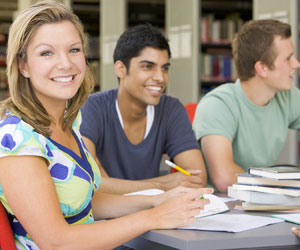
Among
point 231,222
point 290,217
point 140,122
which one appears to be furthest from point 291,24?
point 231,222

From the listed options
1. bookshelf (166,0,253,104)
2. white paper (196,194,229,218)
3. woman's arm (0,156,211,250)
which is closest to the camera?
woman's arm (0,156,211,250)

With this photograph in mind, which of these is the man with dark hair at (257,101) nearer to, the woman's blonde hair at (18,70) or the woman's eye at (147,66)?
the woman's eye at (147,66)

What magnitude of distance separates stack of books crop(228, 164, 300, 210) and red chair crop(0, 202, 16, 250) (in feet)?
2.26

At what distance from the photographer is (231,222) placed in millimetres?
1414

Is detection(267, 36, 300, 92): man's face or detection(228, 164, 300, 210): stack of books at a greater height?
detection(267, 36, 300, 92): man's face

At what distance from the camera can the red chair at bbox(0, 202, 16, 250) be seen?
128 centimetres

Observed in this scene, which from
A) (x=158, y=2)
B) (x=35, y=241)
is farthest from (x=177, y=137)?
(x=158, y=2)

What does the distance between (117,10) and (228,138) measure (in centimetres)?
422

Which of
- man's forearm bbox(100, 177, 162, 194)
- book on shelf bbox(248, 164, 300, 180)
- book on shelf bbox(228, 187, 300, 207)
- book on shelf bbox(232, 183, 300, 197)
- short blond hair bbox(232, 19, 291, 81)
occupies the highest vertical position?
short blond hair bbox(232, 19, 291, 81)

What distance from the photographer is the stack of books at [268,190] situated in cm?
156

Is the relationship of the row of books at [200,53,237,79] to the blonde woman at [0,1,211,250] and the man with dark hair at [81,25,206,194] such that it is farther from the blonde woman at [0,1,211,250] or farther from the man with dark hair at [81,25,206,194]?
the blonde woman at [0,1,211,250]

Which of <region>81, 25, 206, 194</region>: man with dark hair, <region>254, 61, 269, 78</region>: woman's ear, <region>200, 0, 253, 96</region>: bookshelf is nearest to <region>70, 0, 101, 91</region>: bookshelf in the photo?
<region>200, 0, 253, 96</region>: bookshelf

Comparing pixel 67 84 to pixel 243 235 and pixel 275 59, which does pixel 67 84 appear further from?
pixel 275 59

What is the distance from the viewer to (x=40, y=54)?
1.41 metres
